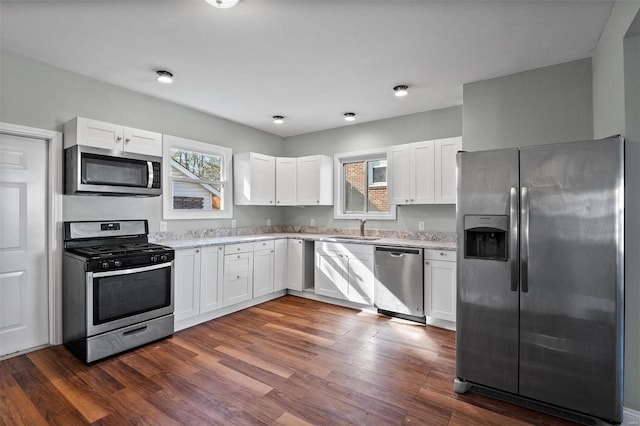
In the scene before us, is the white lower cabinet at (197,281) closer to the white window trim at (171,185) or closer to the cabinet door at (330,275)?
the white window trim at (171,185)

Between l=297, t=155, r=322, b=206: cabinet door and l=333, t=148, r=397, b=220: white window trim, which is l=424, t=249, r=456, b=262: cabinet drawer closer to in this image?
l=333, t=148, r=397, b=220: white window trim

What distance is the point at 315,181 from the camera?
500 centimetres

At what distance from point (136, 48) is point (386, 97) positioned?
2.60 m

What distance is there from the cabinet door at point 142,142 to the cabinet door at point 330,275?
2427 mm

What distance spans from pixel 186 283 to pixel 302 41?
2708 millimetres

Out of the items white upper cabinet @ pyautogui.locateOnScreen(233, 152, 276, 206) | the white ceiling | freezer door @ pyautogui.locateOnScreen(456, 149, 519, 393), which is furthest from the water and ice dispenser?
white upper cabinet @ pyautogui.locateOnScreen(233, 152, 276, 206)

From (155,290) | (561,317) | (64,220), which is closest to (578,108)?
(561,317)

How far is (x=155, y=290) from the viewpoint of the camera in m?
3.12

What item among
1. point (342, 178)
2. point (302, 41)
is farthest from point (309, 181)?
point (302, 41)

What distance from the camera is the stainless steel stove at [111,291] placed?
269 cm

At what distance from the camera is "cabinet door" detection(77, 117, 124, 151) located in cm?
291

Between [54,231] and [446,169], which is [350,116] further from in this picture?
[54,231]

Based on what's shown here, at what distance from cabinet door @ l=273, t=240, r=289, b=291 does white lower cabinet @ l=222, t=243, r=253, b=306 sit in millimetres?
470

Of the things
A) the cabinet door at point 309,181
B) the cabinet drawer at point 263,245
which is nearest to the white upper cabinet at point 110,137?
the cabinet drawer at point 263,245
